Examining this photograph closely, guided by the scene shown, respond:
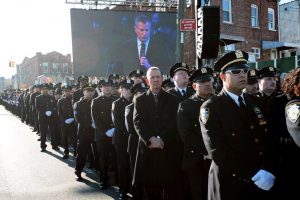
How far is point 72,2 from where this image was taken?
20.7 m

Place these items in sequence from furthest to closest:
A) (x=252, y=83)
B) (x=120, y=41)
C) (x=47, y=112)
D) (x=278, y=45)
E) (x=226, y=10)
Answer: (x=278, y=45) < (x=226, y=10) < (x=120, y=41) < (x=47, y=112) < (x=252, y=83)

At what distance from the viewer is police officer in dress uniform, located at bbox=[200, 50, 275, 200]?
350 cm

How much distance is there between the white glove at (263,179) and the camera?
3.37m

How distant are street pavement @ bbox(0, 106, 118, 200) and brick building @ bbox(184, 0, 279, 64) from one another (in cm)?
1434

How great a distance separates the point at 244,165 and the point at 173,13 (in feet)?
69.9

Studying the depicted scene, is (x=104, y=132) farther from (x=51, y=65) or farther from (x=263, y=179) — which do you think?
(x=51, y=65)

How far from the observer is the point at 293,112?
339 centimetres

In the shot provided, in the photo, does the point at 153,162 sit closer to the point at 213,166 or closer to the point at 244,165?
the point at 213,166

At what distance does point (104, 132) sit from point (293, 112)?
498 cm

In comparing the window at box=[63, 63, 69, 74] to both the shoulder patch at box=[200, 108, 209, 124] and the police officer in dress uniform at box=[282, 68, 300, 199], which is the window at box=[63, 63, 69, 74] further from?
the police officer in dress uniform at box=[282, 68, 300, 199]

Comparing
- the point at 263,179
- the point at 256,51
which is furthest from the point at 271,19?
the point at 263,179

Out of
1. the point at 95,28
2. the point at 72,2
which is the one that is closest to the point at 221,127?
the point at 72,2

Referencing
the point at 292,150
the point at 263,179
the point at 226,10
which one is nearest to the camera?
the point at 263,179

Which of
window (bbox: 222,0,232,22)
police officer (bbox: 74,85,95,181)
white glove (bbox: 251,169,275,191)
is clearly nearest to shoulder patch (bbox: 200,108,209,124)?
white glove (bbox: 251,169,275,191)
